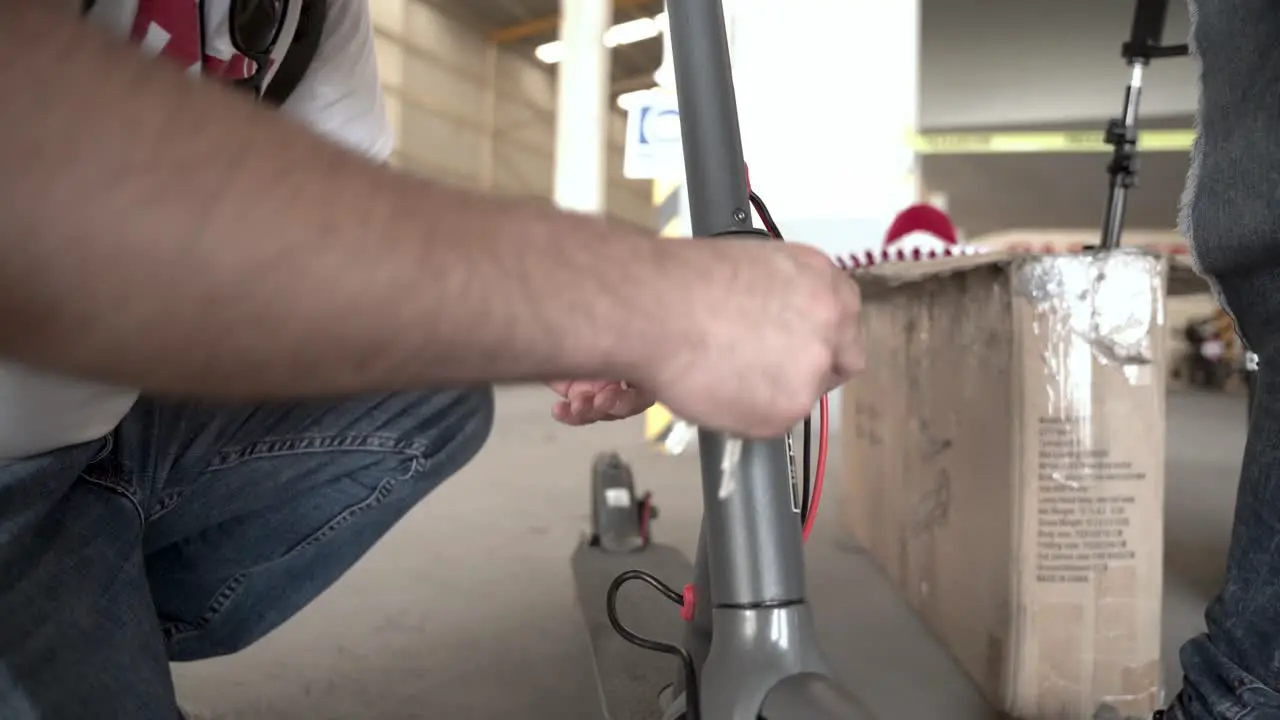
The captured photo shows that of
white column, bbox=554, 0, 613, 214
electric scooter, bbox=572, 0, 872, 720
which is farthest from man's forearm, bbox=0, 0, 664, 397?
white column, bbox=554, 0, 613, 214

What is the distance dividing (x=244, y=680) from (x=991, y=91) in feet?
17.9

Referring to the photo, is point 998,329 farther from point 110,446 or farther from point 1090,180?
point 1090,180

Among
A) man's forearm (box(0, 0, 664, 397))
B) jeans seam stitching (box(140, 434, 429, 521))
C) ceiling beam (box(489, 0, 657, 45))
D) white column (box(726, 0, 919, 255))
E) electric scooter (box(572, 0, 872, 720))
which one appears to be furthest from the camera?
ceiling beam (box(489, 0, 657, 45))

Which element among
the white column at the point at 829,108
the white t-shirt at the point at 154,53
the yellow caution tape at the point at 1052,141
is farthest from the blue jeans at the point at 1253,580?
the yellow caution tape at the point at 1052,141

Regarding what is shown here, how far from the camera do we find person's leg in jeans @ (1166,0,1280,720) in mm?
528

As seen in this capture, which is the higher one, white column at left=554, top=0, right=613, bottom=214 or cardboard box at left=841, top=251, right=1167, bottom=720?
white column at left=554, top=0, right=613, bottom=214

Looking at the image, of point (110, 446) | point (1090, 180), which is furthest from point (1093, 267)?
point (1090, 180)

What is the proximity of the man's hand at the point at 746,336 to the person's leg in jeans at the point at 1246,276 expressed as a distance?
0.33 m

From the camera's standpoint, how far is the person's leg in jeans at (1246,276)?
53cm

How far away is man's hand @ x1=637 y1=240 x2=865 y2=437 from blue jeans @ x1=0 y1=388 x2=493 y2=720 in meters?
0.39

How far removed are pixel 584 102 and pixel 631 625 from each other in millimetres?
2024

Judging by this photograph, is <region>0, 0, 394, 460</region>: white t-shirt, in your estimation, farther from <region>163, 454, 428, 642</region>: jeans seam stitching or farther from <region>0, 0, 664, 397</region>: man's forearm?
<region>163, 454, 428, 642</region>: jeans seam stitching

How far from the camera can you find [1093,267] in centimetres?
85

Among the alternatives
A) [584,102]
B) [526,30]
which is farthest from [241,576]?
[526,30]
